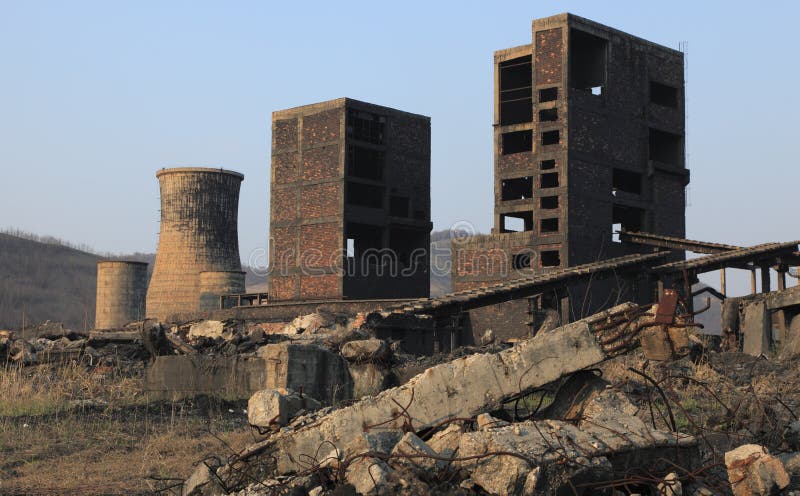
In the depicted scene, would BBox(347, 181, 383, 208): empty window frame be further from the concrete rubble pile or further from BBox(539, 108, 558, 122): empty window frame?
the concrete rubble pile

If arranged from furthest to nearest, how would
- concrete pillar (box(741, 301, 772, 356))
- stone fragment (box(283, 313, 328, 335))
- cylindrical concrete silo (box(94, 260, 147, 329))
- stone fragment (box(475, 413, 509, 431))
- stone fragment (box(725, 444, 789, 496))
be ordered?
cylindrical concrete silo (box(94, 260, 147, 329))
stone fragment (box(283, 313, 328, 335))
concrete pillar (box(741, 301, 772, 356))
stone fragment (box(475, 413, 509, 431))
stone fragment (box(725, 444, 789, 496))

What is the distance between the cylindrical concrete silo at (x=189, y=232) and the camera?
39562 millimetres

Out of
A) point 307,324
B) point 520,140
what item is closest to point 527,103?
point 520,140

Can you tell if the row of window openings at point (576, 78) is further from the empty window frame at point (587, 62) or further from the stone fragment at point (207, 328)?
the stone fragment at point (207, 328)

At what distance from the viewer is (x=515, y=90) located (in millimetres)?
32688

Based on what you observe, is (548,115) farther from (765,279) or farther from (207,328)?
(207,328)

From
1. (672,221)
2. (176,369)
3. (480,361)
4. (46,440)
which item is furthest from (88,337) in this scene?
(672,221)

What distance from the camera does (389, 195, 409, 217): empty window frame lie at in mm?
36531

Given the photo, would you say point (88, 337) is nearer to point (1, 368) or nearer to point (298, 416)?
point (1, 368)

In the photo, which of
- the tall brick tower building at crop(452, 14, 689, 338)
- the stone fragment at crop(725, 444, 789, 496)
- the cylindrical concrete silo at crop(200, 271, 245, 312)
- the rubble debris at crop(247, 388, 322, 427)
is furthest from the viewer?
the cylindrical concrete silo at crop(200, 271, 245, 312)

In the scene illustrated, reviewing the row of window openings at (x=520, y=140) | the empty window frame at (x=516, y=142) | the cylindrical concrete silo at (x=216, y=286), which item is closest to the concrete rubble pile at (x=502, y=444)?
the row of window openings at (x=520, y=140)

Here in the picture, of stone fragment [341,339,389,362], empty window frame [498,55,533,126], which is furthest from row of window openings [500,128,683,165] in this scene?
stone fragment [341,339,389,362]

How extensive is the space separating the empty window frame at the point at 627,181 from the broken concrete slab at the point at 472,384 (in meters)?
28.1

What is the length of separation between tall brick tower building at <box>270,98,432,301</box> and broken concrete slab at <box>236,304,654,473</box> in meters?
27.7
